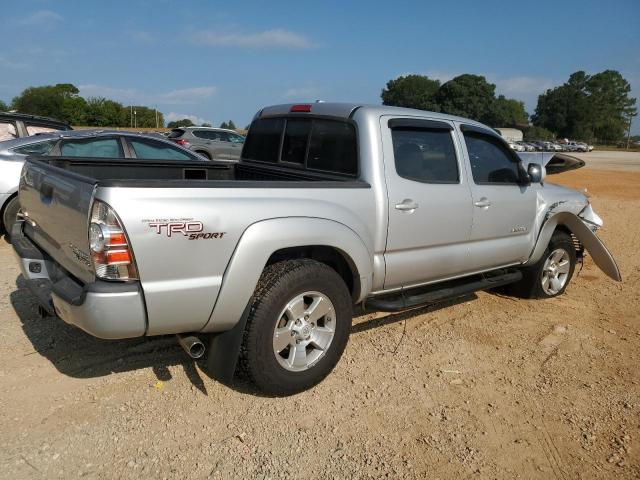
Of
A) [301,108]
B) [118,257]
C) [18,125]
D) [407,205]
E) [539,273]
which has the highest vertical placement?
[301,108]

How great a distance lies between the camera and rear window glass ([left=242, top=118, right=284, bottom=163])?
4438 mm

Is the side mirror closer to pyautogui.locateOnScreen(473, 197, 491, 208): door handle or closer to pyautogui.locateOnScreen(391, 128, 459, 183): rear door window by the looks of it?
pyautogui.locateOnScreen(473, 197, 491, 208): door handle

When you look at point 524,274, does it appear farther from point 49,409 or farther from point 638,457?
point 49,409

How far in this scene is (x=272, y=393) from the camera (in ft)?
10.5

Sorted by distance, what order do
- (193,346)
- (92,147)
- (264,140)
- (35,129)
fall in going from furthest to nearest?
(35,129) → (92,147) → (264,140) → (193,346)

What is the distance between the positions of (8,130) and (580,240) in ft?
27.2

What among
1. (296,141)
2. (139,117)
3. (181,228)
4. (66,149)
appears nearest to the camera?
(181,228)

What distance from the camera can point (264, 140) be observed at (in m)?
4.60

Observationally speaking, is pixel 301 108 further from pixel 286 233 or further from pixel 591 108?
pixel 591 108

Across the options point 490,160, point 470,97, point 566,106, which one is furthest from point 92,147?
point 566,106

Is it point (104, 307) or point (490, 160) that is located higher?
point (490, 160)

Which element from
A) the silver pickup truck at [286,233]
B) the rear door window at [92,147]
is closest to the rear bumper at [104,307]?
the silver pickup truck at [286,233]

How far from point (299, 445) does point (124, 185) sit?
168 centimetres

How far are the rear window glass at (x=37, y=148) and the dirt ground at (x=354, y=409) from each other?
2838 millimetres
